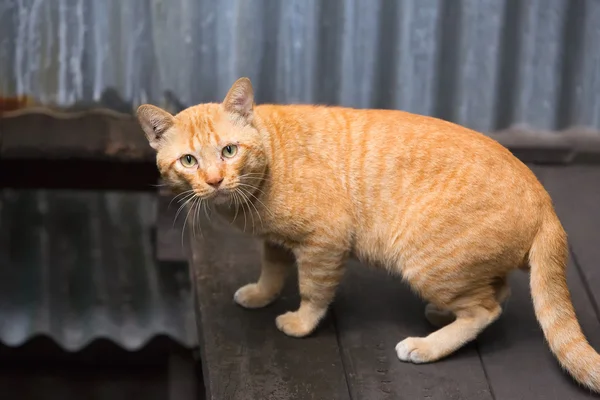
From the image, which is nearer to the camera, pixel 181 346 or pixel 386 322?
pixel 386 322

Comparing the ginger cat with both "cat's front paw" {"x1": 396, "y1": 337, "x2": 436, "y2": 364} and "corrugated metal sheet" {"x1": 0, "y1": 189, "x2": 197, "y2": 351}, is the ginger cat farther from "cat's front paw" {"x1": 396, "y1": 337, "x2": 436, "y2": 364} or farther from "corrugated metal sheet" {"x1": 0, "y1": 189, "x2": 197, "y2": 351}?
"corrugated metal sheet" {"x1": 0, "y1": 189, "x2": 197, "y2": 351}

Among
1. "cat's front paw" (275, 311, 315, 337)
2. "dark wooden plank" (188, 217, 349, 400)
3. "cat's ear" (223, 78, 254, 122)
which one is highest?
"cat's ear" (223, 78, 254, 122)

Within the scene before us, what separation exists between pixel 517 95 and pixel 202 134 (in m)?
1.71

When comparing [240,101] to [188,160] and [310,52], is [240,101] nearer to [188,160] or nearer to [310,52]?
[188,160]

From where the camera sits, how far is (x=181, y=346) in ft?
10.7

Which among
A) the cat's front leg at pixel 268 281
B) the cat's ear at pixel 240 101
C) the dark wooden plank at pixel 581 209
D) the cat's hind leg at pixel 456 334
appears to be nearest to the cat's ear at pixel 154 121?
the cat's ear at pixel 240 101

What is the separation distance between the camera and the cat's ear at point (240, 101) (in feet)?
7.89

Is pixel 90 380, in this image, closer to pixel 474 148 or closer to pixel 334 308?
pixel 334 308

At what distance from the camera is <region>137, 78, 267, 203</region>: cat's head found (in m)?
2.36

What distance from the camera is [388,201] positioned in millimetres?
2541

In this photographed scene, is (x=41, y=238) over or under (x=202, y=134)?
under

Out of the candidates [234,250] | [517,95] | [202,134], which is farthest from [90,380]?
[517,95]

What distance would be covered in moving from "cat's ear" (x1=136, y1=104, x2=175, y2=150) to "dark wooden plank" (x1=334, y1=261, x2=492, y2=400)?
2.69ft

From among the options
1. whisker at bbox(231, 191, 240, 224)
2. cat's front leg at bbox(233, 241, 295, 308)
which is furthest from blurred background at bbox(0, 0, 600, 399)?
whisker at bbox(231, 191, 240, 224)
